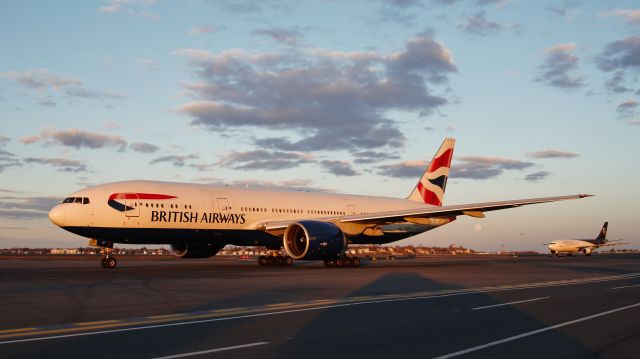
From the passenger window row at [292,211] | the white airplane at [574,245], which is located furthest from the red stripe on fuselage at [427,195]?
the white airplane at [574,245]

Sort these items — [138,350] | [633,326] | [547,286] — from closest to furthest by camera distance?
[138,350], [633,326], [547,286]

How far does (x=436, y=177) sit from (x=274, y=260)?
16.2 m

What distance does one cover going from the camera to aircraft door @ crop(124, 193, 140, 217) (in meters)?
30.3

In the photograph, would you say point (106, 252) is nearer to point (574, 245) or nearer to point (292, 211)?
point (292, 211)

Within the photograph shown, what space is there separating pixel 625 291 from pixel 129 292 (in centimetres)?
1504

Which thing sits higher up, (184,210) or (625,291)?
(184,210)

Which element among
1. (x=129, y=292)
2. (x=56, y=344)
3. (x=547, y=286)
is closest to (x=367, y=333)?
(x=56, y=344)

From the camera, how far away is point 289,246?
32719 millimetres

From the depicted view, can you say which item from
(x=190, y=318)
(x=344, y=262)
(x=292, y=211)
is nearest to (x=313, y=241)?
(x=344, y=262)

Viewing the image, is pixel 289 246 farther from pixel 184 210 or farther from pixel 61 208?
pixel 61 208

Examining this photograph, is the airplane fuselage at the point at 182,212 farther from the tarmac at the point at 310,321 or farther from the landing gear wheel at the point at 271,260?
the tarmac at the point at 310,321

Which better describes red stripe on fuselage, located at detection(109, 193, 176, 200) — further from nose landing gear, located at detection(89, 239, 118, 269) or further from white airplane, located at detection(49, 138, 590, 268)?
nose landing gear, located at detection(89, 239, 118, 269)

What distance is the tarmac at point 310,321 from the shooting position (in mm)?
8758

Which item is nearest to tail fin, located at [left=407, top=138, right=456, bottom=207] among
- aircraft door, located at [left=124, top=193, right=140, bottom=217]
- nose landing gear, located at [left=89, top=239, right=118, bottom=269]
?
aircraft door, located at [left=124, top=193, right=140, bottom=217]
